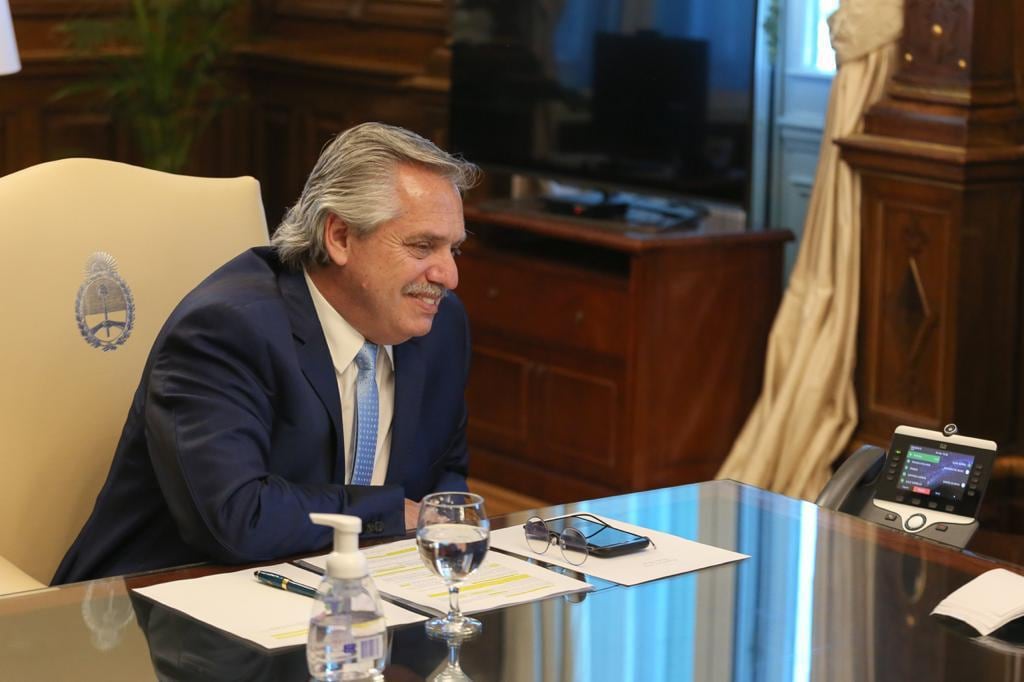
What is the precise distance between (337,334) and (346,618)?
90cm

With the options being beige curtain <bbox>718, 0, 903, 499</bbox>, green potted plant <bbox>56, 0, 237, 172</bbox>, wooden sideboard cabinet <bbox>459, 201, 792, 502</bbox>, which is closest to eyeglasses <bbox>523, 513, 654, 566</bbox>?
beige curtain <bbox>718, 0, 903, 499</bbox>

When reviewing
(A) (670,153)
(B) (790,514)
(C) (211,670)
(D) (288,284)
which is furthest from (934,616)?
(A) (670,153)

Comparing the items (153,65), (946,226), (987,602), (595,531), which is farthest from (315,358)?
(153,65)

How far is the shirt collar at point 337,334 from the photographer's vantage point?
88.9 inches

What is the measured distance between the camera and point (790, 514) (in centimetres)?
214

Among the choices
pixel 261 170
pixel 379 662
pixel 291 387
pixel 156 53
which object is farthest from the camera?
pixel 261 170

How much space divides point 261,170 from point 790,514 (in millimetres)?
4707

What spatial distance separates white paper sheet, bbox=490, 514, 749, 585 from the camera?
1.88 meters

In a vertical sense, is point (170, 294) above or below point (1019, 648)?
above

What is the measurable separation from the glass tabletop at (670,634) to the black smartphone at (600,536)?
0.10m

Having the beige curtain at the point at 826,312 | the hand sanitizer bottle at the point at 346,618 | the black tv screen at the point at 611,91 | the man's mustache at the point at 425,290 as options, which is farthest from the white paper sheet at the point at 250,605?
the black tv screen at the point at 611,91

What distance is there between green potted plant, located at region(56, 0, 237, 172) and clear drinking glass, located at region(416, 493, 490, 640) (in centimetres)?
421

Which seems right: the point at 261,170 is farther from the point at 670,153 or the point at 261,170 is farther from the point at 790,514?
the point at 790,514

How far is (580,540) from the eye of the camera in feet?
6.43
